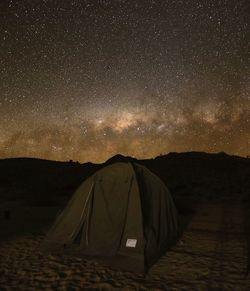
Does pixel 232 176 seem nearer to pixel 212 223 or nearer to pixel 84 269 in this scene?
pixel 212 223

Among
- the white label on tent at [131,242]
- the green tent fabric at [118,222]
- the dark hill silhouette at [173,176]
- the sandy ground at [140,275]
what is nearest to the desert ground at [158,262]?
the sandy ground at [140,275]

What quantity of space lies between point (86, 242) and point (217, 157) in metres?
51.4

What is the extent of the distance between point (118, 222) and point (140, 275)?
60.2 inches

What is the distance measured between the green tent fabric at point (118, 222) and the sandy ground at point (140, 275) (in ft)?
1.19

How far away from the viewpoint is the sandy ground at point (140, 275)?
20.9 feet

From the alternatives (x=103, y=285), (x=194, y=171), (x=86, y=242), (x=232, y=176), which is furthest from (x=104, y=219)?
(x=194, y=171)

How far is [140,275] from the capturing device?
688cm

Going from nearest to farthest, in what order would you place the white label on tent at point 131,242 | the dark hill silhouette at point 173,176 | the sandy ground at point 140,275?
the sandy ground at point 140,275 < the white label on tent at point 131,242 < the dark hill silhouette at point 173,176

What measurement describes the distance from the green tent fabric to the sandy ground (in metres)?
0.36

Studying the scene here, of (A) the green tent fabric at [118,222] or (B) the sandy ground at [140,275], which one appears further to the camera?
(A) the green tent fabric at [118,222]

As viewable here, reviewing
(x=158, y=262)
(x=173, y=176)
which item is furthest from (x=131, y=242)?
(x=173, y=176)

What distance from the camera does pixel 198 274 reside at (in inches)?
274

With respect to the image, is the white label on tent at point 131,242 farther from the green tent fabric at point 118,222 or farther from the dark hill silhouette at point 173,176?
the dark hill silhouette at point 173,176

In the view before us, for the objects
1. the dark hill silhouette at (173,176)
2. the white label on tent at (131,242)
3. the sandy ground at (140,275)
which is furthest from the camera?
the dark hill silhouette at (173,176)
